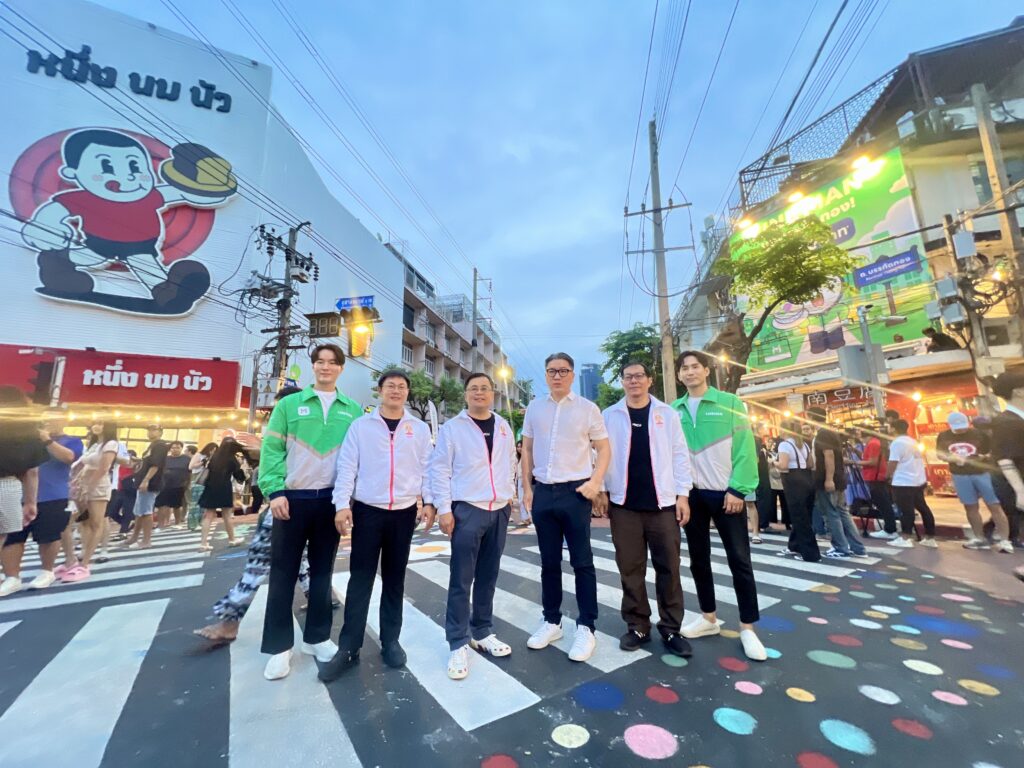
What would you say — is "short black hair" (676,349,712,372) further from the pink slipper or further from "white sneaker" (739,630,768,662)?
the pink slipper

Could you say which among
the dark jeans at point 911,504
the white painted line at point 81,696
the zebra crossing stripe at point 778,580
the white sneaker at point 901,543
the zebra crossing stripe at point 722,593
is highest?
the dark jeans at point 911,504

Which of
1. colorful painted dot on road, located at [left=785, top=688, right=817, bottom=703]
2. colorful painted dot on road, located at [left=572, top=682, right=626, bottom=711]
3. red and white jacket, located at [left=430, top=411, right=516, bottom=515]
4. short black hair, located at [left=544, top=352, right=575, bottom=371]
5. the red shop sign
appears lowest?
colorful painted dot on road, located at [left=785, top=688, right=817, bottom=703]

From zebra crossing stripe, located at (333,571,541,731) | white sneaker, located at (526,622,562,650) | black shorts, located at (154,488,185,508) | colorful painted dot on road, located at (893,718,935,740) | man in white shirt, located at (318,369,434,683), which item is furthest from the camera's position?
black shorts, located at (154,488,185,508)

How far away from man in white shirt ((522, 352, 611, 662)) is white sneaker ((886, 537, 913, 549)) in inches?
224

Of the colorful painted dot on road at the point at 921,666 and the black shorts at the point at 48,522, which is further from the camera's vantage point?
the black shorts at the point at 48,522

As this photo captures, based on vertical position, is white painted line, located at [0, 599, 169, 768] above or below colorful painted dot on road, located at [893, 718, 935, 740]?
above

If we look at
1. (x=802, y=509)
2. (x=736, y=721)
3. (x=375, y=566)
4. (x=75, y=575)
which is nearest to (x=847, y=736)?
(x=736, y=721)

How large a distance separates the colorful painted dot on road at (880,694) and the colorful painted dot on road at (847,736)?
0.35 meters

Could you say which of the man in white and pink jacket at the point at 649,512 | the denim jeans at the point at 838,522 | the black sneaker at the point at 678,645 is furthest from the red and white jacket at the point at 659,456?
the denim jeans at the point at 838,522

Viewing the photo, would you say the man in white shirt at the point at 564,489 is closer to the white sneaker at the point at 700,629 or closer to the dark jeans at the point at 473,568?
the dark jeans at the point at 473,568

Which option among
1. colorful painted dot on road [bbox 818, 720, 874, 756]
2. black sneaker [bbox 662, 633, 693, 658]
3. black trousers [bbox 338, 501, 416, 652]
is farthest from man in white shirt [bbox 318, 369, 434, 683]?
colorful painted dot on road [bbox 818, 720, 874, 756]

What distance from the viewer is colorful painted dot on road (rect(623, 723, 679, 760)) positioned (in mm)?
1769

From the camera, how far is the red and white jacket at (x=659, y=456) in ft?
9.33

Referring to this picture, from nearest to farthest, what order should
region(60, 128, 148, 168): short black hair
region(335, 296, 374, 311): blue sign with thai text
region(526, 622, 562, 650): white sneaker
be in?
region(526, 622, 562, 650): white sneaker
region(60, 128, 148, 168): short black hair
region(335, 296, 374, 311): blue sign with thai text
